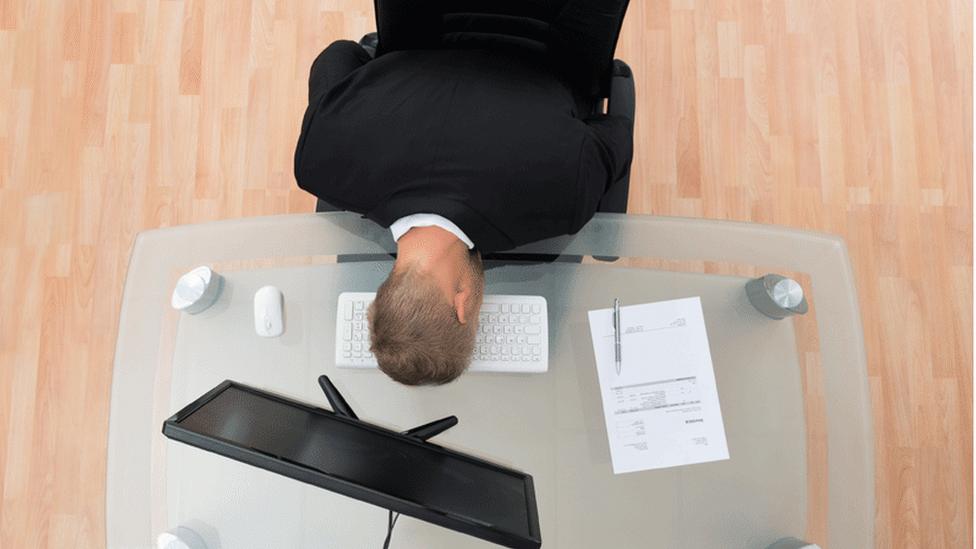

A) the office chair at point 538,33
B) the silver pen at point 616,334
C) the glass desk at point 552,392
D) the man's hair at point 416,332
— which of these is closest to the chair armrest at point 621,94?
the office chair at point 538,33

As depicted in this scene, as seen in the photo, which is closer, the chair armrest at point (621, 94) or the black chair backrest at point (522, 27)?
the black chair backrest at point (522, 27)

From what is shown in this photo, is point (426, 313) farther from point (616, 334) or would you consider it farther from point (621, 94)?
point (621, 94)

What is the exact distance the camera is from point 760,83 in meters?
2.22

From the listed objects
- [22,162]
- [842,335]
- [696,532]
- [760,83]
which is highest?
[760,83]

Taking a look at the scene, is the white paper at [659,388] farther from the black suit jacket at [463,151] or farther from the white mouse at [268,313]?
the white mouse at [268,313]

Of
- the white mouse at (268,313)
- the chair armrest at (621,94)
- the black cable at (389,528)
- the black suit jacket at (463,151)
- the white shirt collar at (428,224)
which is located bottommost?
the black cable at (389,528)

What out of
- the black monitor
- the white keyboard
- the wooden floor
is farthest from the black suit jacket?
the wooden floor

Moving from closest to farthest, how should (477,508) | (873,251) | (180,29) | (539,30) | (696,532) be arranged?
(477,508) < (696,532) < (539,30) < (873,251) < (180,29)

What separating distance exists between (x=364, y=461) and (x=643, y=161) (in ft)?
4.52

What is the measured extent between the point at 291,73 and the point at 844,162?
66.0 inches

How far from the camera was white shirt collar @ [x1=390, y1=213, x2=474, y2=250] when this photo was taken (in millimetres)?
1299

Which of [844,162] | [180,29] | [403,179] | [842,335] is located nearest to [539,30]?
[403,179]

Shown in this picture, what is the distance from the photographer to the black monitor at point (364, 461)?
3.45ft

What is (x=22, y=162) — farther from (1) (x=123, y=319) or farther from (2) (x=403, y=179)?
(2) (x=403, y=179)
